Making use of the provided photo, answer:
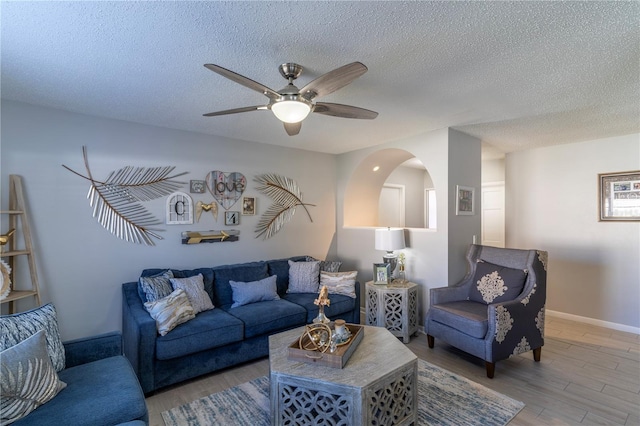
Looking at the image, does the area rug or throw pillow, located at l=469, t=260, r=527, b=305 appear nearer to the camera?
the area rug

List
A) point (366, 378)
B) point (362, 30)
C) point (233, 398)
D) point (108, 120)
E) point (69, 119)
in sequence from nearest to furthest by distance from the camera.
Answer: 1. point (362, 30)
2. point (366, 378)
3. point (233, 398)
4. point (69, 119)
5. point (108, 120)

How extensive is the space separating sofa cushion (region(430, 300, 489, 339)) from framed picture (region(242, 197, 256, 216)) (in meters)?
2.43

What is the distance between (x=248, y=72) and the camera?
209 centimetres

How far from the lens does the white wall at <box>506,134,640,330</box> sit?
3771 mm

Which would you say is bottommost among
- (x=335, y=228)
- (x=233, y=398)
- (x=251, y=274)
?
(x=233, y=398)

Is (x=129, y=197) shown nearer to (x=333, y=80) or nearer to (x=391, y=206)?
(x=333, y=80)


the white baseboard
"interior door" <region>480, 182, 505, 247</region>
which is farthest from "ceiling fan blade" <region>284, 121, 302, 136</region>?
the white baseboard

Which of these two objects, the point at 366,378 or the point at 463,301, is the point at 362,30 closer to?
the point at 366,378

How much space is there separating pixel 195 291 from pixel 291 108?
2089 mm

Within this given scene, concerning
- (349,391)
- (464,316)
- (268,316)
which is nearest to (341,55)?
(349,391)

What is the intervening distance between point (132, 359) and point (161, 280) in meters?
0.68

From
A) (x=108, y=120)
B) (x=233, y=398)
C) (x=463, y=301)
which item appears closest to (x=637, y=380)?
(x=463, y=301)

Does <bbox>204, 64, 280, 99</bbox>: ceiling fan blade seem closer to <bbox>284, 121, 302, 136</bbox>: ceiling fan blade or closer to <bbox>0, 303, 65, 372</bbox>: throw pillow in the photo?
<bbox>284, 121, 302, 136</bbox>: ceiling fan blade

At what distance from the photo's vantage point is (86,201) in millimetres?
2938
